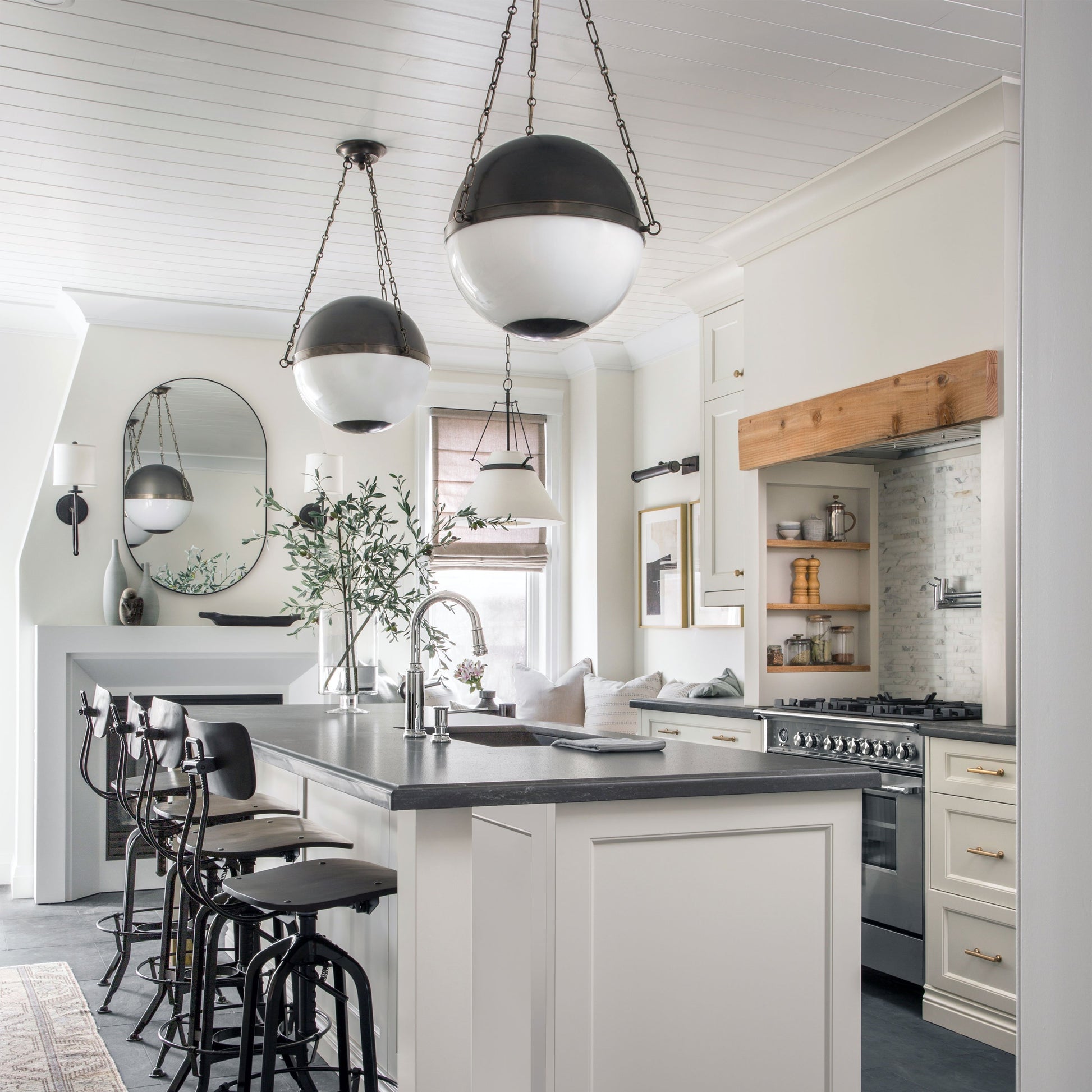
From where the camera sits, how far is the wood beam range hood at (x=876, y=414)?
11.1 ft

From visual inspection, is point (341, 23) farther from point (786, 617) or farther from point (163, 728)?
point (786, 617)

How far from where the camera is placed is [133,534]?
18.4 feet

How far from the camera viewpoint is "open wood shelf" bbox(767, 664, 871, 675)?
4.44 meters

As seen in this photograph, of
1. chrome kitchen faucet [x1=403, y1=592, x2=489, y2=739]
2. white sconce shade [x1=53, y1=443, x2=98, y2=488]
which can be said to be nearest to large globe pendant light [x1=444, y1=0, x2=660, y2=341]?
chrome kitchen faucet [x1=403, y1=592, x2=489, y2=739]

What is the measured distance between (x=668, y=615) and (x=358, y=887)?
4083mm

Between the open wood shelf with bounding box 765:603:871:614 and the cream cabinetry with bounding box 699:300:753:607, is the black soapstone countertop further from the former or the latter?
the cream cabinetry with bounding box 699:300:753:607

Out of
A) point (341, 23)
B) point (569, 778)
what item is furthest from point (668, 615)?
point (569, 778)

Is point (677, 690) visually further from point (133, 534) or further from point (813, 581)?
point (133, 534)

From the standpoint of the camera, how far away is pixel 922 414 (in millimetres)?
3605

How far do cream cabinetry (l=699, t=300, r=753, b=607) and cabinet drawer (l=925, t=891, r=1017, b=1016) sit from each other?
1726mm

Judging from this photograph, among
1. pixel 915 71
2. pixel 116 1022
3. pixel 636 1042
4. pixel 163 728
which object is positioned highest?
pixel 915 71

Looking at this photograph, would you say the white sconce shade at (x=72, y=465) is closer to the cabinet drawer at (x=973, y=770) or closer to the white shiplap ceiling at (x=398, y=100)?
the white shiplap ceiling at (x=398, y=100)

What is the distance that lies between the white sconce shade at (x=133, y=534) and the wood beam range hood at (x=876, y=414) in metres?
3.06

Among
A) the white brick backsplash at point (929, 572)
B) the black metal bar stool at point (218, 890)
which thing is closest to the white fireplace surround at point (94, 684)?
the black metal bar stool at point (218, 890)
